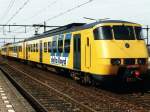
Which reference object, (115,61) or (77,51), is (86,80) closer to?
(77,51)

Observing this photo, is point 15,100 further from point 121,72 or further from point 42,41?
point 42,41

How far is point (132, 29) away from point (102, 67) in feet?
8.75

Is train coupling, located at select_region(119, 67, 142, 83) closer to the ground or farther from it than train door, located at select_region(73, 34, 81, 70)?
closer to the ground

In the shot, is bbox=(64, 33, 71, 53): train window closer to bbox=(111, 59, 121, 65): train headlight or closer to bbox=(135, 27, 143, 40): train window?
bbox=(135, 27, 143, 40): train window

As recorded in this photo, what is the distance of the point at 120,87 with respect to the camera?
1817 centimetres

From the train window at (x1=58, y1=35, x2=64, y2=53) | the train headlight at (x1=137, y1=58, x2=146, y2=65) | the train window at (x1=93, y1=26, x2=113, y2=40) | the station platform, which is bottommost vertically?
the station platform

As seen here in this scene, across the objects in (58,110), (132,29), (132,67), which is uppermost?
(132,29)

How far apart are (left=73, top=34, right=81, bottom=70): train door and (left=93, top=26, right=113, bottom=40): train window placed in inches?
87.9

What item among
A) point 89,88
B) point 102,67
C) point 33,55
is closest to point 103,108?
point 102,67

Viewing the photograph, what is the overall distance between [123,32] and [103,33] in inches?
37.6

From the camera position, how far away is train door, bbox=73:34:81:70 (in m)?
18.8

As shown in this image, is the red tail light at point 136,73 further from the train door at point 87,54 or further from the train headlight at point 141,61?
the train door at point 87,54

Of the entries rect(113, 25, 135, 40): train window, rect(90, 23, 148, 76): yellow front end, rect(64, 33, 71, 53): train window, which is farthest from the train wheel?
rect(64, 33, 71, 53): train window

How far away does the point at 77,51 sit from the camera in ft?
62.9
